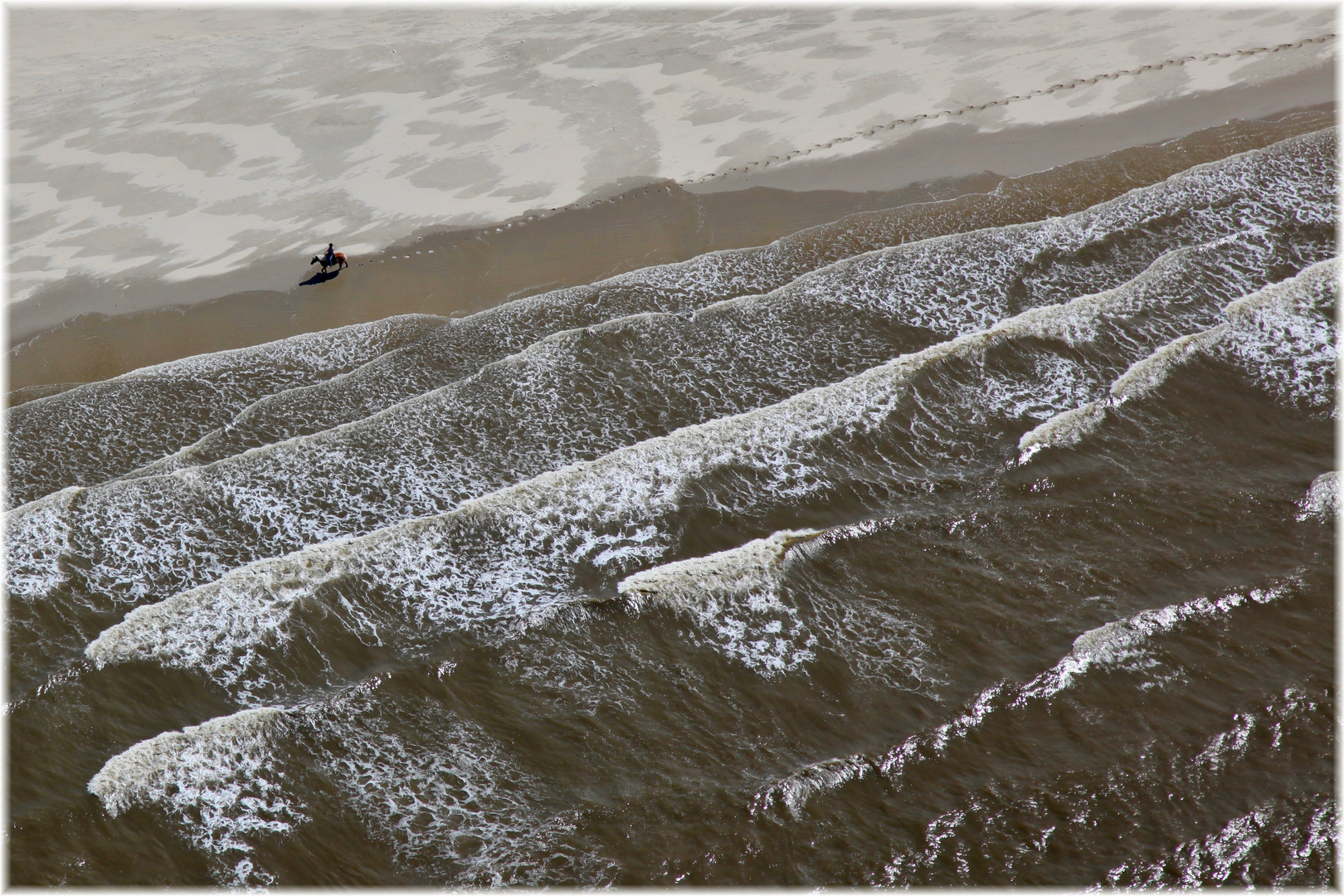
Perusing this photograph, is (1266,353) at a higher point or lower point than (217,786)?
higher

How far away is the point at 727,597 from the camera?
510 centimetres

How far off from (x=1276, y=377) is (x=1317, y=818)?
137 inches

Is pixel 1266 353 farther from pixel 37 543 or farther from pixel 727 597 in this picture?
pixel 37 543

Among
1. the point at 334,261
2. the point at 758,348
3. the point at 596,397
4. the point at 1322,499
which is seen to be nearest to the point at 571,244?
the point at 334,261

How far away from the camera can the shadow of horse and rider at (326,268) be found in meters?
9.25

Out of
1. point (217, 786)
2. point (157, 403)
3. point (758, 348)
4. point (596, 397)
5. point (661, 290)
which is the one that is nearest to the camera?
point (217, 786)

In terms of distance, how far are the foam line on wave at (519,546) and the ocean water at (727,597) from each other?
25 millimetres

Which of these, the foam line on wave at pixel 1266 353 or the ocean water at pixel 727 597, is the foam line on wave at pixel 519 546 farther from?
the foam line on wave at pixel 1266 353

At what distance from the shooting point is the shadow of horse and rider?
9.25 meters

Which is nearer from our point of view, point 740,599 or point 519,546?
point 740,599

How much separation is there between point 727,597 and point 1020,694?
5.01 ft

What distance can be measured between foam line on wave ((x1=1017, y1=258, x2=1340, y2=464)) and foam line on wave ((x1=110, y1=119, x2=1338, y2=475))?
2.72 m

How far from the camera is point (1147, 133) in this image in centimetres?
1055

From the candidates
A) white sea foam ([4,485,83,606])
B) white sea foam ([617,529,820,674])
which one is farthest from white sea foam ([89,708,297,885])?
white sea foam ([617,529,820,674])
